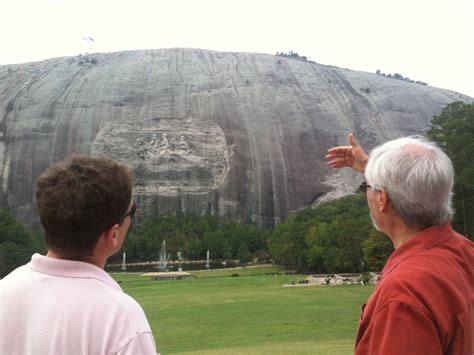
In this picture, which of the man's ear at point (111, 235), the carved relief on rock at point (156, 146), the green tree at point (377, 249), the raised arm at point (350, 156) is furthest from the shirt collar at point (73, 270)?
the carved relief on rock at point (156, 146)

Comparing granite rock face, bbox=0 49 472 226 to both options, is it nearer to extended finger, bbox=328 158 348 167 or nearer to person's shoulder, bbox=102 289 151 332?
extended finger, bbox=328 158 348 167

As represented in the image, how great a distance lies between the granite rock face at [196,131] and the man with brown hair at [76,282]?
201ft

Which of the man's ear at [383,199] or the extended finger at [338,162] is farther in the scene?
the extended finger at [338,162]

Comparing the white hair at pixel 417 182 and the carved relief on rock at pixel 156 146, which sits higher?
the white hair at pixel 417 182

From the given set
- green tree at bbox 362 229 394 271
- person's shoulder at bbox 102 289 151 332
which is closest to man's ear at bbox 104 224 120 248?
person's shoulder at bbox 102 289 151 332

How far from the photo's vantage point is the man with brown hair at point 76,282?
211 cm

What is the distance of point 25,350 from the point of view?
85.7 inches

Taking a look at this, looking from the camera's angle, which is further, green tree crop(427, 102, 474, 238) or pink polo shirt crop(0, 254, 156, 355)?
green tree crop(427, 102, 474, 238)

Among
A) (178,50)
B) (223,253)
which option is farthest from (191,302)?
(178,50)

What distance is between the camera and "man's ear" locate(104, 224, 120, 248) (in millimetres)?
2334

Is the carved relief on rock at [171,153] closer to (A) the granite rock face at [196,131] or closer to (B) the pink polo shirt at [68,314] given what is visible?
(A) the granite rock face at [196,131]

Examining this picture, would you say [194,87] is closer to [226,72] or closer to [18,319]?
[226,72]

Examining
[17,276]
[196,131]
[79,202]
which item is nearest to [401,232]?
[79,202]

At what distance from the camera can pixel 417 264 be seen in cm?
233
